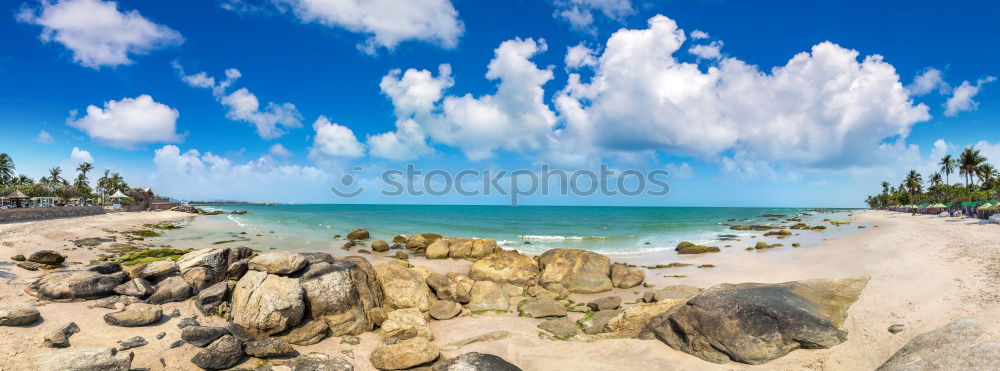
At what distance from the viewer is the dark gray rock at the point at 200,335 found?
946 centimetres

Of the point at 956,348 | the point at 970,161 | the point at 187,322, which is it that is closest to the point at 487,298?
the point at 187,322

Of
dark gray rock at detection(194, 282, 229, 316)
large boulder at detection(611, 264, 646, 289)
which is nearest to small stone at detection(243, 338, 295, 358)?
dark gray rock at detection(194, 282, 229, 316)

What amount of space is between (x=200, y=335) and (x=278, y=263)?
2.72m

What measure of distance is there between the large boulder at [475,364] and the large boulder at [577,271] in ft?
30.4

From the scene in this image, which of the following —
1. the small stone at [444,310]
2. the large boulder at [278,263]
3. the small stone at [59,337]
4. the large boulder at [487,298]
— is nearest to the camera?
the small stone at [59,337]

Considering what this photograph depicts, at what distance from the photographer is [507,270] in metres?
18.9

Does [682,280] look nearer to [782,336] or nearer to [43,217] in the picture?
[782,336]

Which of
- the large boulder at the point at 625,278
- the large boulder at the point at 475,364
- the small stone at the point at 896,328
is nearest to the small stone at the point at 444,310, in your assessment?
the large boulder at the point at 475,364

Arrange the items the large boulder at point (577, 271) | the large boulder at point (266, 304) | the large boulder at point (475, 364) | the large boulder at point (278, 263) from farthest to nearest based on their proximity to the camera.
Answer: the large boulder at point (577, 271), the large boulder at point (278, 263), the large boulder at point (266, 304), the large boulder at point (475, 364)

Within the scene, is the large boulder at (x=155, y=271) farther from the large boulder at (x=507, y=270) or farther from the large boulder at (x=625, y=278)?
the large boulder at (x=625, y=278)

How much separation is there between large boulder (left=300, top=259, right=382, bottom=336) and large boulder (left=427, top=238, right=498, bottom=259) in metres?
13.3

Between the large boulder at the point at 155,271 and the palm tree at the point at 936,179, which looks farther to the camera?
the palm tree at the point at 936,179

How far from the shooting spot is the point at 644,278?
1988cm

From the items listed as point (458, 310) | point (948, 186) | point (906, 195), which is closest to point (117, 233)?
point (458, 310)
